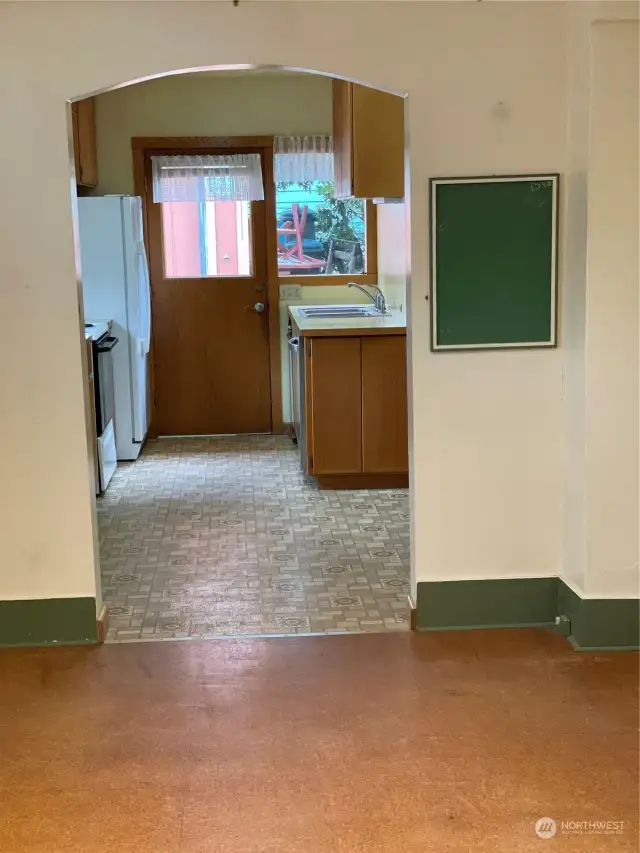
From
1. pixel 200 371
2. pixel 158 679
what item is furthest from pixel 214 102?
→ pixel 158 679

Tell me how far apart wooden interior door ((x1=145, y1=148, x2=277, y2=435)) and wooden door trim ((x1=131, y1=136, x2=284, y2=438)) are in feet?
0.15

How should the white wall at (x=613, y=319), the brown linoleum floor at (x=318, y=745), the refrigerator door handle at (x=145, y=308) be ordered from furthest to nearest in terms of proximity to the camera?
the refrigerator door handle at (x=145, y=308) < the white wall at (x=613, y=319) < the brown linoleum floor at (x=318, y=745)

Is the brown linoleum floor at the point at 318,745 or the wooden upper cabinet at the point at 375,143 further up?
the wooden upper cabinet at the point at 375,143

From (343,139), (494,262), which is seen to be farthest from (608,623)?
(343,139)

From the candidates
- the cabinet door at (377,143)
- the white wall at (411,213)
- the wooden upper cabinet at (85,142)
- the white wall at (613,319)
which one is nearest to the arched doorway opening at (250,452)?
the wooden upper cabinet at (85,142)

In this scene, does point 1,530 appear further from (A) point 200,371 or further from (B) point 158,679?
(A) point 200,371

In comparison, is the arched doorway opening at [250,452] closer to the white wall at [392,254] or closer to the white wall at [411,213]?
the white wall at [392,254]

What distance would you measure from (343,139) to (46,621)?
2920 millimetres

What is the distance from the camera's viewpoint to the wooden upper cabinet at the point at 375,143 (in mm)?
4430

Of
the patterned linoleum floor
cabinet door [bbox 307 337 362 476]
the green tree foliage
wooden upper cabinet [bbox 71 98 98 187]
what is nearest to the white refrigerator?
wooden upper cabinet [bbox 71 98 98 187]

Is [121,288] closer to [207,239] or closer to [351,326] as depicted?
[207,239]

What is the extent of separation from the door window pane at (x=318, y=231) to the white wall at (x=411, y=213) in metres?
3.37

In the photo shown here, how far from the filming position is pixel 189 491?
515 centimetres

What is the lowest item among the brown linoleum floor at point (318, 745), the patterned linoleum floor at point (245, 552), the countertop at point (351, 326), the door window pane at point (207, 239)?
the brown linoleum floor at point (318, 745)
